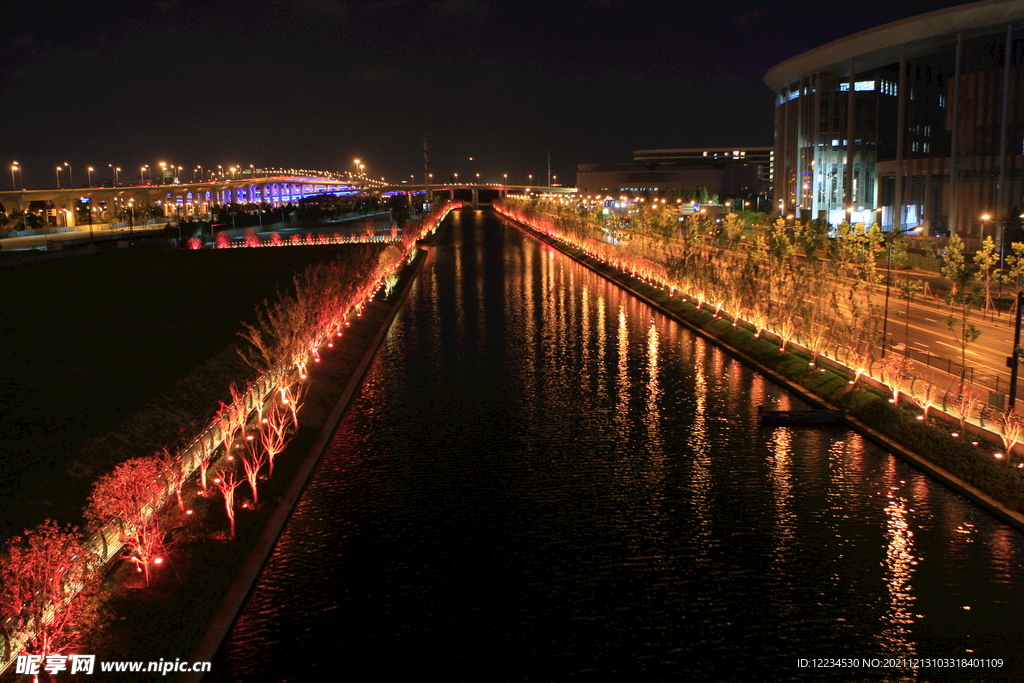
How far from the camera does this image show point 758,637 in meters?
10.6

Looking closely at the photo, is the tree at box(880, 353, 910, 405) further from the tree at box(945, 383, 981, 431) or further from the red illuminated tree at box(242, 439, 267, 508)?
the red illuminated tree at box(242, 439, 267, 508)

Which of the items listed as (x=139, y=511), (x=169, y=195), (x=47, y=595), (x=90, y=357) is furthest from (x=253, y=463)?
(x=169, y=195)

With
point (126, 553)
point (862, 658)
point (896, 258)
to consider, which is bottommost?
point (862, 658)

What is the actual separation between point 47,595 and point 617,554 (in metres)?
7.70

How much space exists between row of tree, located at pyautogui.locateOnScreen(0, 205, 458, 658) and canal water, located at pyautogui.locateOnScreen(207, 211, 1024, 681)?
56.8 inches

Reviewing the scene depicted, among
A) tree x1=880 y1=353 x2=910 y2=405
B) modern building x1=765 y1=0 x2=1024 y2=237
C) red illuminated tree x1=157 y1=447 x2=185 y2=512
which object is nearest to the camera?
red illuminated tree x1=157 y1=447 x2=185 y2=512

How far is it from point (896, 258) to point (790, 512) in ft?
71.4

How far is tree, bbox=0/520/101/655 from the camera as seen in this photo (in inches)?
340

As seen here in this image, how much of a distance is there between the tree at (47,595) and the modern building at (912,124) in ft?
164

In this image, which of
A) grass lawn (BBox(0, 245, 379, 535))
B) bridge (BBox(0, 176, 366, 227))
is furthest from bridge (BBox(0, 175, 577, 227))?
grass lawn (BBox(0, 245, 379, 535))

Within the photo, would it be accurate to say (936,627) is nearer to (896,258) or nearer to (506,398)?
(506,398)

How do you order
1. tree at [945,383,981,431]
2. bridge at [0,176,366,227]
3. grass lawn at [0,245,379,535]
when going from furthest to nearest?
1. bridge at [0,176,366,227]
2. tree at [945,383,981,431]
3. grass lawn at [0,245,379,535]

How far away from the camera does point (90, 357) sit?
22078 millimetres

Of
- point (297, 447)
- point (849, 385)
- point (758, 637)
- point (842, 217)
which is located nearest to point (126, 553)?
point (297, 447)
